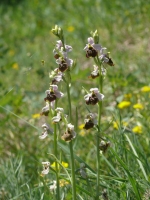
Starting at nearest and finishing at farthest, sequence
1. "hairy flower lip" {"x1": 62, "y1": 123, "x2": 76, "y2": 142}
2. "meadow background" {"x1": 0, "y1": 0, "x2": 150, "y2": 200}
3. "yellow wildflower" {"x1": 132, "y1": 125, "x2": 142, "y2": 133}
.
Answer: "hairy flower lip" {"x1": 62, "y1": 123, "x2": 76, "y2": 142} → "meadow background" {"x1": 0, "y1": 0, "x2": 150, "y2": 200} → "yellow wildflower" {"x1": 132, "y1": 125, "x2": 142, "y2": 133}

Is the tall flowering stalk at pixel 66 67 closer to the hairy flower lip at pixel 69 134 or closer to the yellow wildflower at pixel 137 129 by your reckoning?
the hairy flower lip at pixel 69 134

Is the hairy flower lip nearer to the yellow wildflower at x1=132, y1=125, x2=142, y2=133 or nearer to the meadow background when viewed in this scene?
the meadow background

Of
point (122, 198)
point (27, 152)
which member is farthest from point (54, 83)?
point (27, 152)

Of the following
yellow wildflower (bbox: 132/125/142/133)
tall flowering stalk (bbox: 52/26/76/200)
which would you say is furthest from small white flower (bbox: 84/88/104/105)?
yellow wildflower (bbox: 132/125/142/133)

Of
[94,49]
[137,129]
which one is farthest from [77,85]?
[94,49]

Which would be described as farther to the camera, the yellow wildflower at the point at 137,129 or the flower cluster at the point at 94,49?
the yellow wildflower at the point at 137,129

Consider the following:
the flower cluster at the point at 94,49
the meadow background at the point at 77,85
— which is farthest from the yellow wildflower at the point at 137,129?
the flower cluster at the point at 94,49

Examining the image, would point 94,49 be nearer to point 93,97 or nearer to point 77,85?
point 93,97

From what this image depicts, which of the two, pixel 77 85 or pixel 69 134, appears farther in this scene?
pixel 77 85

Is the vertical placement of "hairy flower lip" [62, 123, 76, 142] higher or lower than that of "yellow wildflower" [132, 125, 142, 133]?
lower
